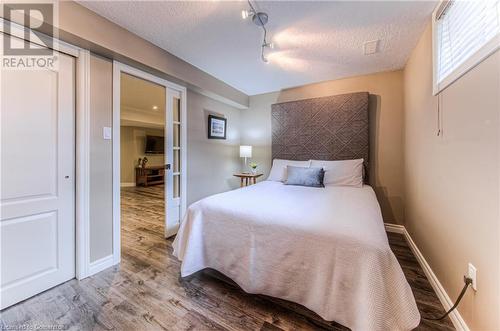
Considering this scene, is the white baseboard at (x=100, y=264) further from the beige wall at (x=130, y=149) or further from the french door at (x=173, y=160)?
the beige wall at (x=130, y=149)

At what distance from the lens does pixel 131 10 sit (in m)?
1.66

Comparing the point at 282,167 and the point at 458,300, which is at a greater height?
the point at 282,167

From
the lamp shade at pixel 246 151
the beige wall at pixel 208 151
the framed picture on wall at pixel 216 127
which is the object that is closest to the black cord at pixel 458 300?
the beige wall at pixel 208 151

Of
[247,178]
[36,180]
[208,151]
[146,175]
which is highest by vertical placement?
[208,151]

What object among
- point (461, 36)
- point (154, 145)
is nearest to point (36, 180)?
point (461, 36)

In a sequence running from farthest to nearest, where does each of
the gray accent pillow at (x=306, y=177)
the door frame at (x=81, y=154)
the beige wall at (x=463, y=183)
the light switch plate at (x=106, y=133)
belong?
1. the gray accent pillow at (x=306, y=177)
2. the light switch plate at (x=106, y=133)
3. the door frame at (x=81, y=154)
4. the beige wall at (x=463, y=183)

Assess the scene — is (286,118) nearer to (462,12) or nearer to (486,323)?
(462,12)

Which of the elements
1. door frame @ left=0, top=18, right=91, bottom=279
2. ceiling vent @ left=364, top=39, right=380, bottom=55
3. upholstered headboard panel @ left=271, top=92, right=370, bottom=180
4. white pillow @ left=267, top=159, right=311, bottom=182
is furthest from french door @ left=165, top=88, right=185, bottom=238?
ceiling vent @ left=364, top=39, right=380, bottom=55

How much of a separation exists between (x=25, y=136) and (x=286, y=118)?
10.2 ft

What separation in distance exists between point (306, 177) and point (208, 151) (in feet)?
5.28

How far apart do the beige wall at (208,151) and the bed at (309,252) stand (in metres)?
1.20

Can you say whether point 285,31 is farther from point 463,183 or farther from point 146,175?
point 146,175

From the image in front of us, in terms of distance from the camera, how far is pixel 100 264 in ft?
6.17

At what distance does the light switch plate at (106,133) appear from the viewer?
1892 mm
